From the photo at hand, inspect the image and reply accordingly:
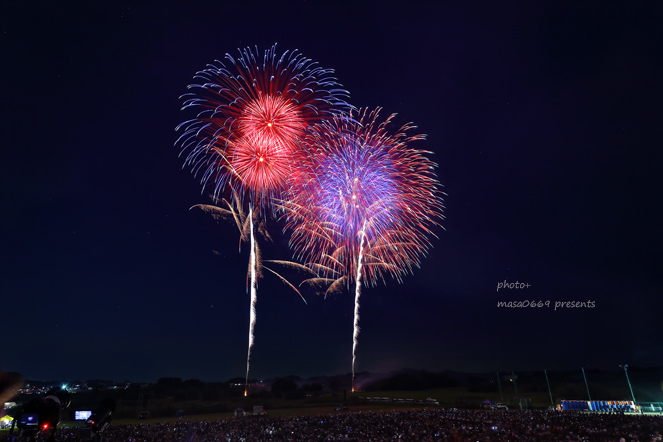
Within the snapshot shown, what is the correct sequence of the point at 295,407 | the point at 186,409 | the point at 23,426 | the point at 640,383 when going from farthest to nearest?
the point at 640,383 → the point at 295,407 → the point at 186,409 → the point at 23,426

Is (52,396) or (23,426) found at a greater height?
(52,396)

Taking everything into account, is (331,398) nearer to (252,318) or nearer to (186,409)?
(186,409)

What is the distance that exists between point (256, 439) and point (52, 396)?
17892 mm

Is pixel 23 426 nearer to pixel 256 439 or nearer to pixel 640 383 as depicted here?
pixel 256 439

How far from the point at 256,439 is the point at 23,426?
1805 centimetres

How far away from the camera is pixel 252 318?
28.3 meters

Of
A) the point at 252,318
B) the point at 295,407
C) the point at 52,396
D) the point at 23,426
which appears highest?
the point at 252,318

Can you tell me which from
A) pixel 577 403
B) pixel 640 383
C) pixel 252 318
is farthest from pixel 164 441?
pixel 640 383

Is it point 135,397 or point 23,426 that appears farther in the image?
point 135,397

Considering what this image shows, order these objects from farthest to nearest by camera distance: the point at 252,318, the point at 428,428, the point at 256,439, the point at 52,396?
1. the point at 252,318
2. the point at 428,428
3. the point at 256,439
4. the point at 52,396

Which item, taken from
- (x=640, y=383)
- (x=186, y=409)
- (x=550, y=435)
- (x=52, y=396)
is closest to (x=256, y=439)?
(x=550, y=435)

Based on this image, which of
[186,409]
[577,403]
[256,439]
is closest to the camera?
[256,439]

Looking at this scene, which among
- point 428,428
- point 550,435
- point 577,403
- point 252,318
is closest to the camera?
point 550,435

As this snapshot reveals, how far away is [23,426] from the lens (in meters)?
5.21
